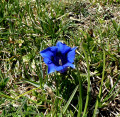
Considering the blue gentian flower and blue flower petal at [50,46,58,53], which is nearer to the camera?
the blue gentian flower

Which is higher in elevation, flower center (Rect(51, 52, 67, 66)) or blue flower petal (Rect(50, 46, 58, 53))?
blue flower petal (Rect(50, 46, 58, 53))

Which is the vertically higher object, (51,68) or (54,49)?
(54,49)

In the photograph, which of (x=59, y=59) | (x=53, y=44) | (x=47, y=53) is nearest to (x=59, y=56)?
(x=59, y=59)

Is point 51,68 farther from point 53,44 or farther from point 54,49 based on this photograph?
point 53,44

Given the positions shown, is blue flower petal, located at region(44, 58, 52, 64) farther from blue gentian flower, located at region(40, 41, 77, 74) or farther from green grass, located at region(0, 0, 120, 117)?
green grass, located at region(0, 0, 120, 117)

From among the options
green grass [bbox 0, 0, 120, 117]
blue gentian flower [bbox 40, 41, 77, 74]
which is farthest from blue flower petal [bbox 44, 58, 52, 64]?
green grass [bbox 0, 0, 120, 117]

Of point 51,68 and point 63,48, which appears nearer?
point 51,68

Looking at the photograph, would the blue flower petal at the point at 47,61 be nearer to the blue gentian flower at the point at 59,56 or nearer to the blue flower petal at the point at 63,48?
the blue gentian flower at the point at 59,56
